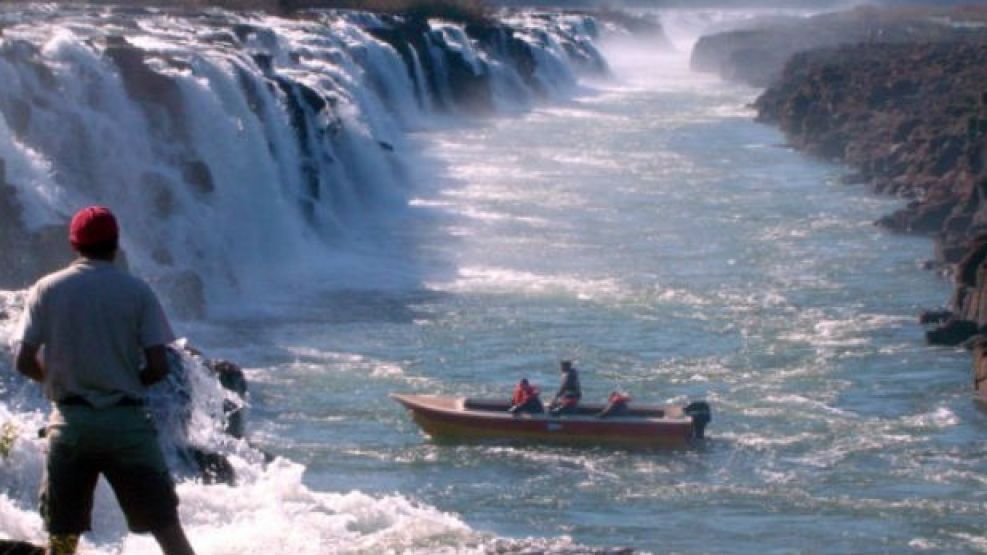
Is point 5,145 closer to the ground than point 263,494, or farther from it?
farther from it

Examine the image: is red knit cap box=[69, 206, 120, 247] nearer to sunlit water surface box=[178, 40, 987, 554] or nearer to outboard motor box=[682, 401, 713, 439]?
sunlit water surface box=[178, 40, 987, 554]

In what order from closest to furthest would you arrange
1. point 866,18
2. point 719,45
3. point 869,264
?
point 869,264, point 719,45, point 866,18

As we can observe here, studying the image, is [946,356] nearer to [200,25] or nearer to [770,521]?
[770,521]

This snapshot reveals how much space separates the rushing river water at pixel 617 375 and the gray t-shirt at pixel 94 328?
5.71 m

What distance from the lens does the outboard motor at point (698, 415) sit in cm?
1833

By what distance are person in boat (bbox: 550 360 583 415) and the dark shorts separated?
37.4 ft

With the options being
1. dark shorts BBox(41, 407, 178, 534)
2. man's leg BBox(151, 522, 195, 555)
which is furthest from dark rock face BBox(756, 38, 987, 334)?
dark shorts BBox(41, 407, 178, 534)

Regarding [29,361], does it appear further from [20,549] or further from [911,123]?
[911,123]

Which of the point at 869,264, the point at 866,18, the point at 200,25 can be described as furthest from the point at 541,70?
the point at 866,18

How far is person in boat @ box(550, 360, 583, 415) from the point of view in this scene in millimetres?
18641

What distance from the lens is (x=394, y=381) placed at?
21188 mm

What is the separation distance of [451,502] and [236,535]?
115 inches

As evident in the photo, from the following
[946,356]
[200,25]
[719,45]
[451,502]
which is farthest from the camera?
[719,45]

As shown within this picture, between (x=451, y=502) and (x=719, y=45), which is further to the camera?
(x=719, y=45)
